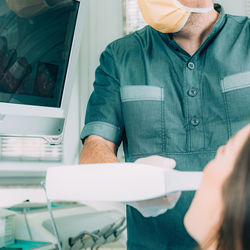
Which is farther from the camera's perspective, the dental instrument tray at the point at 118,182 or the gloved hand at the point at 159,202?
the gloved hand at the point at 159,202

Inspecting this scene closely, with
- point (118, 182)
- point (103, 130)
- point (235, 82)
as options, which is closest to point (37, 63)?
point (103, 130)

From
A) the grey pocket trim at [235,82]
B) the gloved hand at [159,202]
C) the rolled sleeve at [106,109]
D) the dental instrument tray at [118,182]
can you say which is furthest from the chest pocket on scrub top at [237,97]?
the dental instrument tray at [118,182]

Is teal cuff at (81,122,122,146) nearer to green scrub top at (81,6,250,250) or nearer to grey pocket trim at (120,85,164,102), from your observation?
green scrub top at (81,6,250,250)

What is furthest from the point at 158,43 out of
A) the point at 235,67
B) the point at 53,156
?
the point at 53,156

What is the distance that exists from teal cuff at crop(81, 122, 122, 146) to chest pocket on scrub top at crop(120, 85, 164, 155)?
40 mm

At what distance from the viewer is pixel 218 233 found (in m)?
0.57

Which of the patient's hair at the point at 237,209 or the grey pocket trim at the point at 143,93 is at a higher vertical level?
the grey pocket trim at the point at 143,93

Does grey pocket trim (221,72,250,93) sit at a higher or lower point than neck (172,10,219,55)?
lower

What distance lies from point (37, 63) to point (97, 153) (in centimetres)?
38

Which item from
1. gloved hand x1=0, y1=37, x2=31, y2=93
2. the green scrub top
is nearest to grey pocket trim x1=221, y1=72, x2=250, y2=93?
the green scrub top

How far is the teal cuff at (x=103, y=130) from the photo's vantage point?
1.25 meters

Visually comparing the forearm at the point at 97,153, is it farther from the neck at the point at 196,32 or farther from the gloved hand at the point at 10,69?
the neck at the point at 196,32

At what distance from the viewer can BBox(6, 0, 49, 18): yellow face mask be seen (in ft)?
3.80

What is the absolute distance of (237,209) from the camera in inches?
19.9
